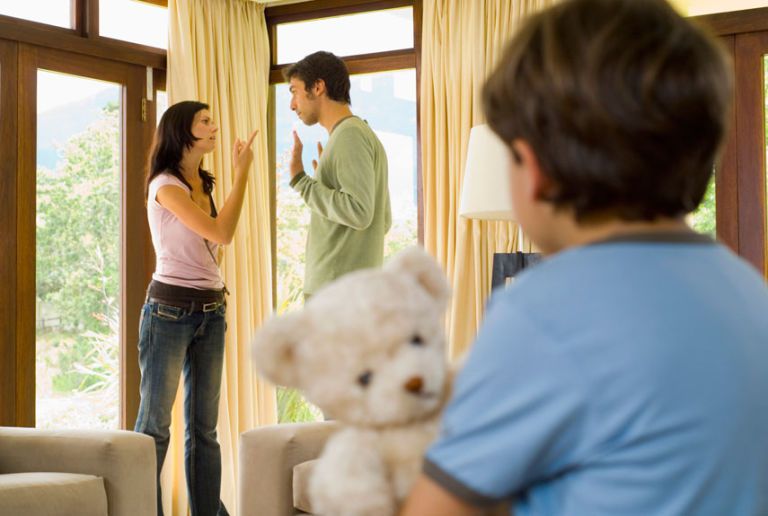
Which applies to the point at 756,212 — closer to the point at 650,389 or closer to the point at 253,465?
the point at 253,465

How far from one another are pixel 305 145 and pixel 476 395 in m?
3.96

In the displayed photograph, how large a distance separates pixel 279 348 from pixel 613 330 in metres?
0.34

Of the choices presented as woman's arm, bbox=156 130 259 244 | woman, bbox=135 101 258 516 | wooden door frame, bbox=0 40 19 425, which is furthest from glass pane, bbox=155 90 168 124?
woman's arm, bbox=156 130 259 244

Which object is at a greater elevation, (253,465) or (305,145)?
(305,145)

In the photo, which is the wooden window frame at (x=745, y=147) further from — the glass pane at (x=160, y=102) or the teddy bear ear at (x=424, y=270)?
the teddy bear ear at (x=424, y=270)

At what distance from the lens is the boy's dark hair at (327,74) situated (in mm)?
2877

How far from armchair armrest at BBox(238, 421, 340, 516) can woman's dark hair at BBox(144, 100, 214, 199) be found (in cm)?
92

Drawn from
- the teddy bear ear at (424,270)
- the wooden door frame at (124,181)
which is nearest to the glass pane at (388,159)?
the wooden door frame at (124,181)

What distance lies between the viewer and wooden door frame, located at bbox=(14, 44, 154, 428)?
3.52m

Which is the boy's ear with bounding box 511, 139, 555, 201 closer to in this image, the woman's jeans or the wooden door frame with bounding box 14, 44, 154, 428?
the woman's jeans

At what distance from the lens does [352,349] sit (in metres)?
0.81

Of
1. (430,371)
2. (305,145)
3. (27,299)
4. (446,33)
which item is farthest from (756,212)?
(430,371)

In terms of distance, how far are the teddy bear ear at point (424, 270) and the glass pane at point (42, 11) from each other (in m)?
3.11

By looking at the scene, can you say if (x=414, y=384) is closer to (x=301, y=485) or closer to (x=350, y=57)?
(x=301, y=485)
